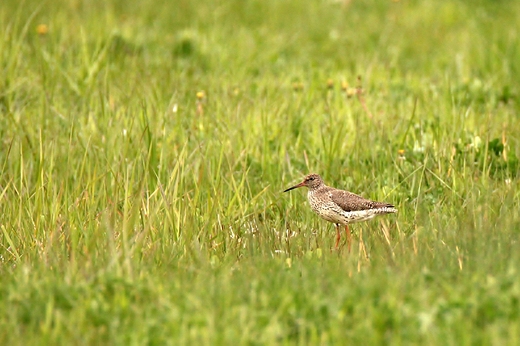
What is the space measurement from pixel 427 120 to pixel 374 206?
1.98 meters

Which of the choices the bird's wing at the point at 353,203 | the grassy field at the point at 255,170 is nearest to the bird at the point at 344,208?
the bird's wing at the point at 353,203

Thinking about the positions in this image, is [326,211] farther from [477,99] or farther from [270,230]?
[477,99]

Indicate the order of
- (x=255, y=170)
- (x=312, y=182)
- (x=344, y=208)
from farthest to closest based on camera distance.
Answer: (x=255, y=170), (x=312, y=182), (x=344, y=208)

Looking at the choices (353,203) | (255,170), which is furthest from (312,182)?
(255,170)

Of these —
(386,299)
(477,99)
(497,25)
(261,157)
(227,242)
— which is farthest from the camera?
(497,25)

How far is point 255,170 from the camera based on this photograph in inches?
277

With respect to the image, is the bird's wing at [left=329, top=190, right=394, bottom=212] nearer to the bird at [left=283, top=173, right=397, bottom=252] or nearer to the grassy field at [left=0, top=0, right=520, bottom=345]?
the bird at [left=283, top=173, right=397, bottom=252]

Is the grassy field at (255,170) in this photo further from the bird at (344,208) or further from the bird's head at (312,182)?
the bird's head at (312,182)

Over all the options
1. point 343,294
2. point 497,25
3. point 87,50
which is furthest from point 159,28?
point 343,294

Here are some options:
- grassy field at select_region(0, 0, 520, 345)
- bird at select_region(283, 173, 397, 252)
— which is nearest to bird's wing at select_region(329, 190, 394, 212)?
bird at select_region(283, 173, 397, 252)

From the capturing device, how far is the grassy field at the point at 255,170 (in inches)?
153

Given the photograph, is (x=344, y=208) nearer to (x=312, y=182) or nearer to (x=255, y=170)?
(x=312, y=182)

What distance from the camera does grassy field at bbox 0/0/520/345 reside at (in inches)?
153

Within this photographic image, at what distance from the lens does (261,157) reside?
7.04 m
